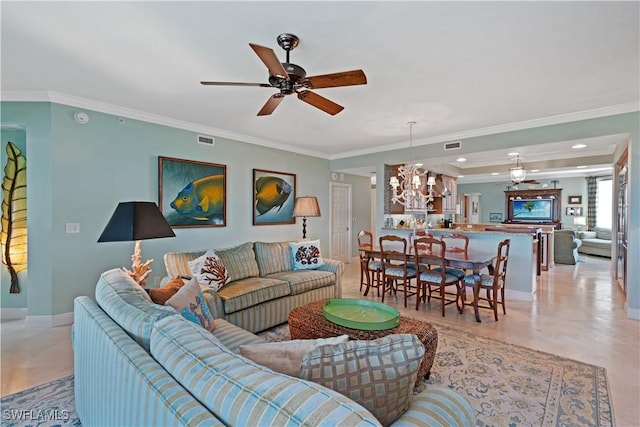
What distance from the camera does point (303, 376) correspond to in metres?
0.93

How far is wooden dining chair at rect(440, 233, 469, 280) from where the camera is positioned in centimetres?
394

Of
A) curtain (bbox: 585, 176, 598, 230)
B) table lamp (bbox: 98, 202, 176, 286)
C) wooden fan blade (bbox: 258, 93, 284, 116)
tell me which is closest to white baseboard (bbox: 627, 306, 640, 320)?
wooden fan blade (bbox: 258, 93, 284, 116)

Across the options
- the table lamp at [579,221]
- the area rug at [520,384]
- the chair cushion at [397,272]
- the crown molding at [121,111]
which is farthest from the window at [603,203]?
the crown molding at [121,111]

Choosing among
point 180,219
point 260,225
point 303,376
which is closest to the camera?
point 303,376

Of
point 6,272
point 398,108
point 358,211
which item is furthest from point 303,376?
point 358,211

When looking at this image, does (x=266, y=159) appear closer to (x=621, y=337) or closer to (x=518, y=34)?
(x=518, y=34)

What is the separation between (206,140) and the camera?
15.8ft

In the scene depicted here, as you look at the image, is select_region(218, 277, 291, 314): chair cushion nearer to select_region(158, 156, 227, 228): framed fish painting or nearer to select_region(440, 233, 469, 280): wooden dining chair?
select_region(158, 156, 227, 228): framed fish painting

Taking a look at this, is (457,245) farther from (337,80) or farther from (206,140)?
(206,140)

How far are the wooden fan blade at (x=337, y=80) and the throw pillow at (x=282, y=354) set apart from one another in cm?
175

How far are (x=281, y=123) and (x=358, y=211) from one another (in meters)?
4.03

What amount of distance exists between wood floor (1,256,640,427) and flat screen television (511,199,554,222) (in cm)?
636

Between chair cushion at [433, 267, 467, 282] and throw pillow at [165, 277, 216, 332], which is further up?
throw pillow at [165, 277, 216, 332]

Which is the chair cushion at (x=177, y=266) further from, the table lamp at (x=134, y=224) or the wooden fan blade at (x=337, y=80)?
the wooden fan blade at (x=337, y=80)
